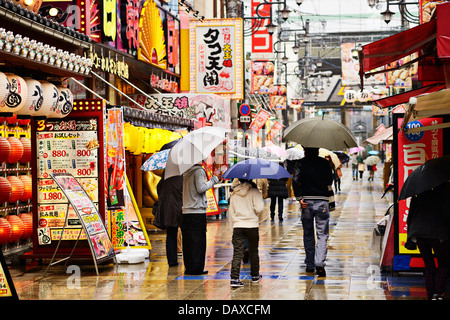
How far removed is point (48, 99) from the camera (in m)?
11.4

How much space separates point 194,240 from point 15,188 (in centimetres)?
424

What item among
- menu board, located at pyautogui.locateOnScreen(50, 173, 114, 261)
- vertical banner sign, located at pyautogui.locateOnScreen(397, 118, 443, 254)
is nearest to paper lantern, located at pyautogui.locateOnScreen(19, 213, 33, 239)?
menu board, located at pyautogui.locateOnScreen(50, 173, 114, 261)

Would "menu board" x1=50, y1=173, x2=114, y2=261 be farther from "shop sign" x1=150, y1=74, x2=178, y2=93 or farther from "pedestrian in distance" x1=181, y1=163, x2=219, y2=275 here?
"shop sign" x1=150, y1=74, x2=178, y2=93

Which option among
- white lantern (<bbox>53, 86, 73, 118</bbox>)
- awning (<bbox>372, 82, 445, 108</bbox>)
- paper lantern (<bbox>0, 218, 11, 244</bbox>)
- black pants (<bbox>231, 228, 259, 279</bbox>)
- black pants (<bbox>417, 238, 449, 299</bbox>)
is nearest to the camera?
black pants (<bbox>417, 238, 449, 299</bbox>)

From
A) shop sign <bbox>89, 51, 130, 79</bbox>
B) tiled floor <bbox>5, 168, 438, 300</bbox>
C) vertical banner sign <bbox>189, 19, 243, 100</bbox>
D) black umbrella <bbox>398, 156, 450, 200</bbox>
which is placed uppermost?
vertical banner sign <bbox>189, 19, 243, 100</bbox>

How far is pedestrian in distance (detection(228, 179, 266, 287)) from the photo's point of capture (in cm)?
1012

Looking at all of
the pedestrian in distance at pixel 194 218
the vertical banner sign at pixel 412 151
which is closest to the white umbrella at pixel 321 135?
the vertical banner sign at pixel 412 151

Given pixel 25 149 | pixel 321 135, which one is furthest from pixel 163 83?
pixel 321 135

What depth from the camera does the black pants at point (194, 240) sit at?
36.9ft

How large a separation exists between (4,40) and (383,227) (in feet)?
22.8

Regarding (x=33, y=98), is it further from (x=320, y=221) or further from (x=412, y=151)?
(x=412, y=151)

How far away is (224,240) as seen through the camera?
641 inches

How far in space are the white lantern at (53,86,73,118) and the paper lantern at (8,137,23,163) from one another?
5.48 feet
